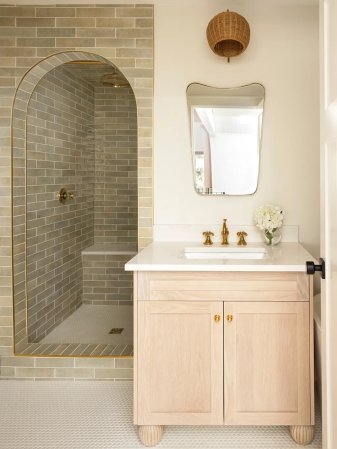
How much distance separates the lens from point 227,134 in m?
2.82

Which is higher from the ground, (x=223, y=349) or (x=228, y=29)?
(x=228, y=29)

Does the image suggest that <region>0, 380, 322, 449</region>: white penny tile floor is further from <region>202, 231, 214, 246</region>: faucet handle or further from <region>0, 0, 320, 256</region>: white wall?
<region>0, 0, 320, 256</region>: white wall

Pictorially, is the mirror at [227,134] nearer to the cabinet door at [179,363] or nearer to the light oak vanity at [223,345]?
the light oak vanity at [223,345]

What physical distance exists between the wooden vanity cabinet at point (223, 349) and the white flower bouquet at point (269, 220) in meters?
0.63

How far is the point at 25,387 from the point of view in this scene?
2.74 metres

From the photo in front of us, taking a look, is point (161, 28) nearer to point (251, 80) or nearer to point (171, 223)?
point (251, 80)

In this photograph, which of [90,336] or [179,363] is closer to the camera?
[179,363]

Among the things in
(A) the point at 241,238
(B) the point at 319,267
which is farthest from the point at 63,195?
(B) the point at 319,267

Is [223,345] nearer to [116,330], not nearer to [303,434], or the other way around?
[303,434]

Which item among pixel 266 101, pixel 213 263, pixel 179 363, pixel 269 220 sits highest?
pixel 266 101

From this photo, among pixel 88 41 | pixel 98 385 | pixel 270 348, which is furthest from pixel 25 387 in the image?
pixel 88 41

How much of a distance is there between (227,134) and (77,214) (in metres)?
1.97

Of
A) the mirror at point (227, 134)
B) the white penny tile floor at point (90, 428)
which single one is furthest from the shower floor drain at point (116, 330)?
the mirror at point (227, 134)

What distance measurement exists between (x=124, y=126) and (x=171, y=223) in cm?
216
